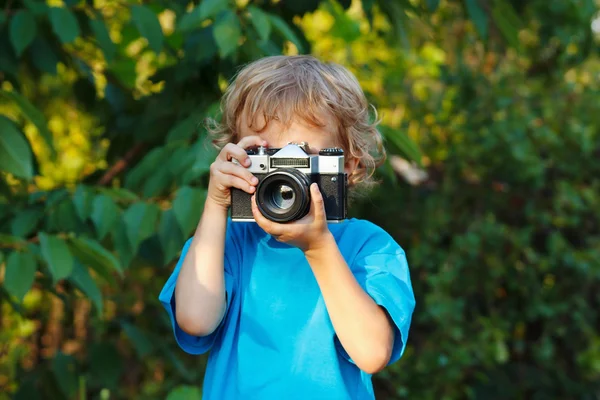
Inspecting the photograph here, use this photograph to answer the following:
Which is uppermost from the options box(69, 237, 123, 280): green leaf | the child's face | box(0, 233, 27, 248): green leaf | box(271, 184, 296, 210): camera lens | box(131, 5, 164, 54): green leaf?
the child's face

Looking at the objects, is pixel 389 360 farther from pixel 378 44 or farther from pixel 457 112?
pixel 378 44

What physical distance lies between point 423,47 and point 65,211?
303 cm

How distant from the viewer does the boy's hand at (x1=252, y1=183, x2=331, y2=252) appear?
1.36 metres

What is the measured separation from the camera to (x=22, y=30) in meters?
2.44

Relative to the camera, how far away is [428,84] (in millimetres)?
4094

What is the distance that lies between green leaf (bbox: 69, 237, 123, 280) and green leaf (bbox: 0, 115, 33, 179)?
0.73 ft

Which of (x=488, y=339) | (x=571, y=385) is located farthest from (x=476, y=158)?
(x=571, y=385)

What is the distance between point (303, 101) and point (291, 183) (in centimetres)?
22

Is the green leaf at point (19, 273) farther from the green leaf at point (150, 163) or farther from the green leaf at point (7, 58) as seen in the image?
the green leaf at point (7, 58)

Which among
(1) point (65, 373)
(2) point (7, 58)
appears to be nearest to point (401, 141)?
(2) point (7, 58)

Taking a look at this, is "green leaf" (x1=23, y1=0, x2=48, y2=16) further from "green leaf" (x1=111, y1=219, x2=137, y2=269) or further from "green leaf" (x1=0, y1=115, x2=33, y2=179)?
"green leaf" (x1=111, y1=219, x2=137, y2=269)

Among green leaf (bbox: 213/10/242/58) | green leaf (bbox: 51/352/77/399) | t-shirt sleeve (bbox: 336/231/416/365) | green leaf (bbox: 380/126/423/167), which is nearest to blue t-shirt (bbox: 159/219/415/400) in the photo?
t-shirt sleeve (bbox: 336/231/416/365)

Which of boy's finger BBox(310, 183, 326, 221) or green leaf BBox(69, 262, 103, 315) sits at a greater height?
boy's finger BBox(310, 183, 326, 221)

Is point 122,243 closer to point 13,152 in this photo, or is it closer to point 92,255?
point 92,255
